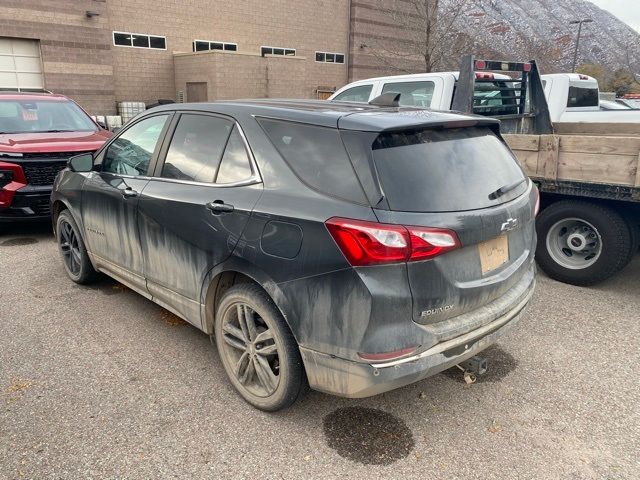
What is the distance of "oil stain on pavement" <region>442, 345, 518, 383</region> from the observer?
334 cm

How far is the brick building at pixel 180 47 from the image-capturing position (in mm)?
17750

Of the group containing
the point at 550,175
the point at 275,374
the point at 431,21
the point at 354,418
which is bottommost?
the point at 354,418

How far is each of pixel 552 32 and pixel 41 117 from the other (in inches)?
4320

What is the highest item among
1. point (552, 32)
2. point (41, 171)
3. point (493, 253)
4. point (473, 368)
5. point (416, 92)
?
point (552, 32)

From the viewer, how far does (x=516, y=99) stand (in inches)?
257

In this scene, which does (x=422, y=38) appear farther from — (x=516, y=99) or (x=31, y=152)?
(x=31, y=152)

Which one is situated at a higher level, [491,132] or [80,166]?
[491,132]

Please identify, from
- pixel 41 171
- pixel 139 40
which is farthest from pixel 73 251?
pixel 139 40

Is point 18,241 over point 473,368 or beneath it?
beneath

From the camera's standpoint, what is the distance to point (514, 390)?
3.20 m

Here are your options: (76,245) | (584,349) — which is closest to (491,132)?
(584,349)

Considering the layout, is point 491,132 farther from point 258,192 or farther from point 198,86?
point 198,86

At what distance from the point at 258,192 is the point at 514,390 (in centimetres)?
201

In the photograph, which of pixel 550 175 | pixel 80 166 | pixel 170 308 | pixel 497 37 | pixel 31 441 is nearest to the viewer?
pixel 31 441
